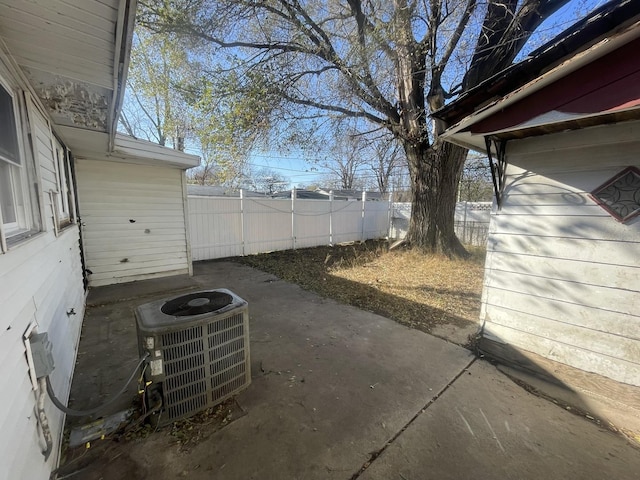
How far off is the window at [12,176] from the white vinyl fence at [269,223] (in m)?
4.91

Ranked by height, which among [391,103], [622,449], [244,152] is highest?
[391,103]

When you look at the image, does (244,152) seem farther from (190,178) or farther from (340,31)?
(190,178)

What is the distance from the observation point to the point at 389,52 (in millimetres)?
4961

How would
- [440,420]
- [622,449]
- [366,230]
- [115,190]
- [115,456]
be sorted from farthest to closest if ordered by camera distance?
[366,230] → [115,190] → [440,420] → [622,449] → [115,456]

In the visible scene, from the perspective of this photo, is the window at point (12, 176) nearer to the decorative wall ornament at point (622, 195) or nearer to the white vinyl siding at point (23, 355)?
the white vinyl siding at point (23, 355)

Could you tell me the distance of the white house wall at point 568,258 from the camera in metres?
2.02

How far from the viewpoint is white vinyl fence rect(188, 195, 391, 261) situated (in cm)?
706

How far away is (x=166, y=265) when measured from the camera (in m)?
5.60

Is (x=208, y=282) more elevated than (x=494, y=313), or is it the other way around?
(x=494, y=313)

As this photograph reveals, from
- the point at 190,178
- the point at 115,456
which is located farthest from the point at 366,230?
the point at 190,178

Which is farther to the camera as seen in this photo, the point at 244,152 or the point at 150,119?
the point at 150,119

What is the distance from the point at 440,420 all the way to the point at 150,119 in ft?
50.7

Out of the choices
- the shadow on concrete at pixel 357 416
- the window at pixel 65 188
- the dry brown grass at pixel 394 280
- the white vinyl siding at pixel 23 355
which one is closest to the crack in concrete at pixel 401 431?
the shadow on concrete at pixel 357 416

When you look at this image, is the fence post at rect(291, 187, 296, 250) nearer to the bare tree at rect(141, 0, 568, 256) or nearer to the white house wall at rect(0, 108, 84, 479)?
the bare tree at rect(141, 0, 568, 256)
